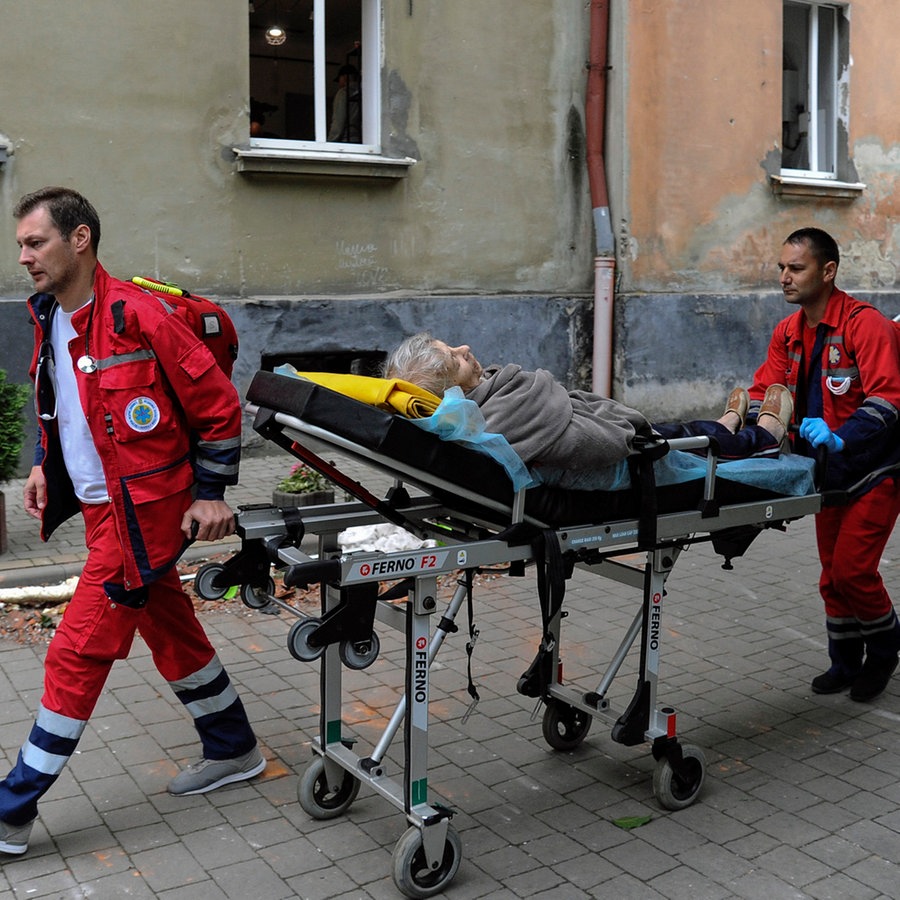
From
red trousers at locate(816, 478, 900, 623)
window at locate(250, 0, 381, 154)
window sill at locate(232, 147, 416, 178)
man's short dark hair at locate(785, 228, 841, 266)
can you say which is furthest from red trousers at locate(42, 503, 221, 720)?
window at locate(250, 0, 381, 154)

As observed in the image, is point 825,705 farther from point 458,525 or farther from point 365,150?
point 365,150

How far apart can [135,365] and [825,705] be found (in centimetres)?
317

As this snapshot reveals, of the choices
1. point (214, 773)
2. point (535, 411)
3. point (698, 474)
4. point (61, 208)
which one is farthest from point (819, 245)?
point (214, 773)

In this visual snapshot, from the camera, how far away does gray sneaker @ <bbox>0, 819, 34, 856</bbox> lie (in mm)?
3629

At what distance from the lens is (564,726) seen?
4.50 metres

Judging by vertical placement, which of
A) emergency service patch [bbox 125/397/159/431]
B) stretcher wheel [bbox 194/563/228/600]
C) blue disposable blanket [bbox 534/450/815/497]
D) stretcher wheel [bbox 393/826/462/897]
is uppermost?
emergency service patch [bbox 125/397/159/431]

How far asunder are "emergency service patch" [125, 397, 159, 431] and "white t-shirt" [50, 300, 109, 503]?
0.24 m

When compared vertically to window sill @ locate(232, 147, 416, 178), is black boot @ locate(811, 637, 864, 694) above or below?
below

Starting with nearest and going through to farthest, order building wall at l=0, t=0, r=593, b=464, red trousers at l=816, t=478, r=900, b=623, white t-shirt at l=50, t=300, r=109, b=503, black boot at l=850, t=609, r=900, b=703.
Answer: white t-shirt at l=50, t=300, r=109, b=503, red trousers at l=816, t=478, r=900, b=623, black boot at l=850, t=609, r=900, b=703, building wall at l=0, t=0, r=593, b=464

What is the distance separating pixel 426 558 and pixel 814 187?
1044 cm

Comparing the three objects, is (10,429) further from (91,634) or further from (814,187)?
(814,187)

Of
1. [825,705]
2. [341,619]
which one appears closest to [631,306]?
[825,705]

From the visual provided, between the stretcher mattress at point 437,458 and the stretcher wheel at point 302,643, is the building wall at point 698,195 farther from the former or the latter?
the stretcher wheel at point 302,643

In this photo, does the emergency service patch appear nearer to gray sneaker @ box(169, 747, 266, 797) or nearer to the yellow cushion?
the yellow cushion
